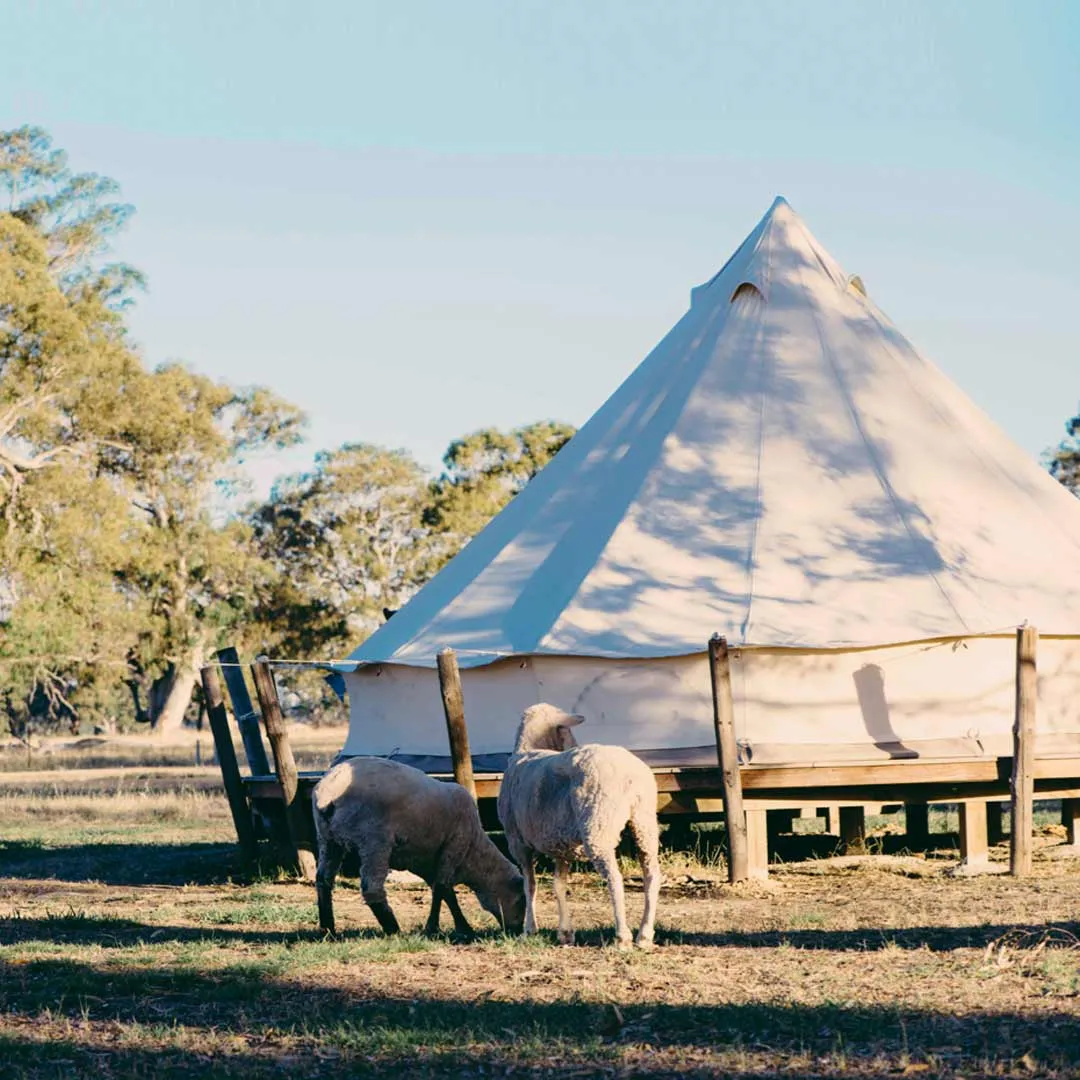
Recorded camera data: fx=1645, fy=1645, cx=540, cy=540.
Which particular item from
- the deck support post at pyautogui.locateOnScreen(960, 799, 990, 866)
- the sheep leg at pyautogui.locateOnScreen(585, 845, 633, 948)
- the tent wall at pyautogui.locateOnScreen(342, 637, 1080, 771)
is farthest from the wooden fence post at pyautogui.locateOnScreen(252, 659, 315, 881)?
the deck support post at pyautogui.locateOnScreen(960, 799, 990, 866)

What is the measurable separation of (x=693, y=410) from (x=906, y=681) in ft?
11.6

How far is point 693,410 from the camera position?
1534 cm

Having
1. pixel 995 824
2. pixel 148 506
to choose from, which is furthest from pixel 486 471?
pixel 995 824

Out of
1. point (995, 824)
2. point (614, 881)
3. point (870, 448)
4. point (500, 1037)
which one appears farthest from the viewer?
point (995, 824)

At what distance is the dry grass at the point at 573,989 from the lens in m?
6.13

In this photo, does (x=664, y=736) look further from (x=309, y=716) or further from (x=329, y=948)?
(x=309, y=716)

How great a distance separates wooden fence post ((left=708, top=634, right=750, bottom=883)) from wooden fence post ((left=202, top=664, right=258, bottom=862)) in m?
4.24

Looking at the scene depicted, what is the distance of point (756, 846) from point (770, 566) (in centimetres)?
258

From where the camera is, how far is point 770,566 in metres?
13.8

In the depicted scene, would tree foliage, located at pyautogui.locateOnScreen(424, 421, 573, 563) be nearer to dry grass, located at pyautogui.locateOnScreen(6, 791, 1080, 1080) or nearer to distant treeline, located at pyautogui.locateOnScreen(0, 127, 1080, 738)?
distant treeline, located at pyautogui.locateOnScreen(0, 127, 1080, 738)

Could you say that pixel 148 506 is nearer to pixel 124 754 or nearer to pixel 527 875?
pixel 124 754

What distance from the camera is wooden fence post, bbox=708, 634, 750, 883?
11.6 metres

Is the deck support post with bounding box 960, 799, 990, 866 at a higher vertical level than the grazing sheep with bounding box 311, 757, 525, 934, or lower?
lower

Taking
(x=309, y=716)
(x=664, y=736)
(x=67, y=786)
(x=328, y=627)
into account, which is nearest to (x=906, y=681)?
(x=664, y=736)
